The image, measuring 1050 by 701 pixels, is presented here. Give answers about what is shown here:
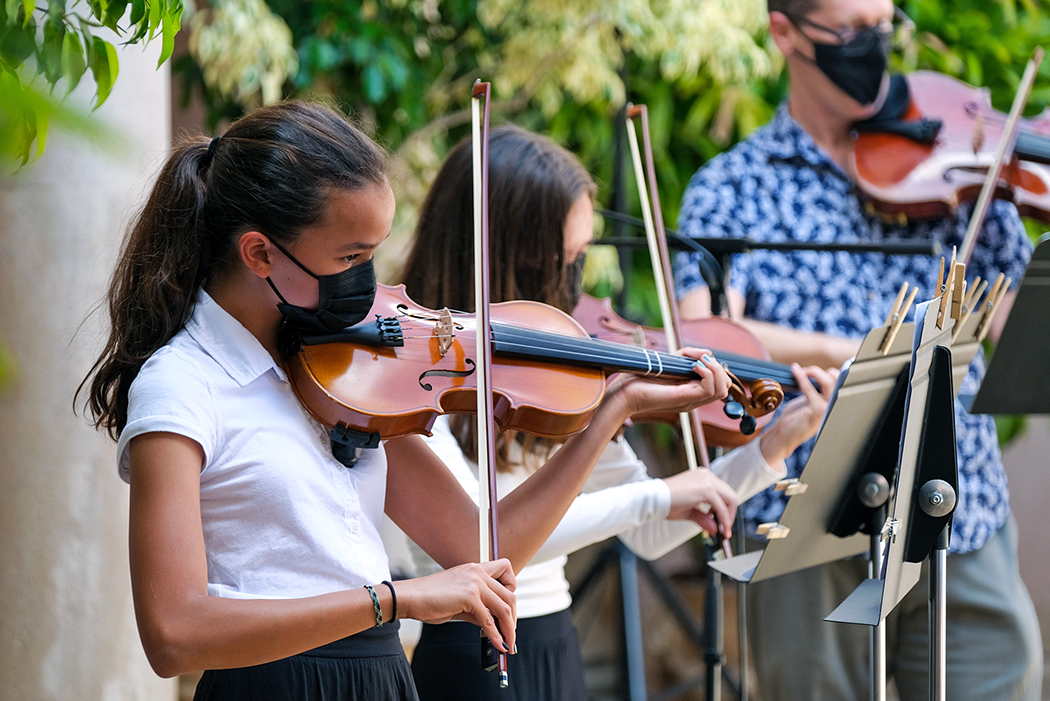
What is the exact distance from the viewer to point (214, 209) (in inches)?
49.9

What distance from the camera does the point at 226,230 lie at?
126 centimetres

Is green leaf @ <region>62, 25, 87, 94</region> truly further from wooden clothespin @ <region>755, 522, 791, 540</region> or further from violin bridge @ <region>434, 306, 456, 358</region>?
wooden clothespin @ <region>755, 522, 791, 540</region>

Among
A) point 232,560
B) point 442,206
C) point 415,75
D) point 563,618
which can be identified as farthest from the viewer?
point 415,75

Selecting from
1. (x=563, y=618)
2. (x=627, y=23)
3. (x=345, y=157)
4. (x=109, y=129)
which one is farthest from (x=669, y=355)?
(x=627, y=23)

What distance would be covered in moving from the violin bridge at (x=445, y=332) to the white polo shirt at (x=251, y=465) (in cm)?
21

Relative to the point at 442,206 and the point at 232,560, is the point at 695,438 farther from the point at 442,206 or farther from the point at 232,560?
the point at 232,560

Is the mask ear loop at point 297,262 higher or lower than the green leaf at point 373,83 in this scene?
lower

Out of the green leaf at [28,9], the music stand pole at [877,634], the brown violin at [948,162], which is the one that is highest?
the green leaf at [28,9]

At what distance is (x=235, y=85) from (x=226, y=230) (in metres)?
2.12

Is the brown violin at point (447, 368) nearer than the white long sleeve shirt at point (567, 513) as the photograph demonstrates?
Yes

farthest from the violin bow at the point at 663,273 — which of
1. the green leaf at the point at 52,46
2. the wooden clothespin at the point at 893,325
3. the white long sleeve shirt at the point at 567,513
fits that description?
the green leaf at the point at 52,46

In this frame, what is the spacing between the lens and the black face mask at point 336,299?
123 centimetres

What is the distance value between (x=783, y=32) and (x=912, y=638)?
1.28 m

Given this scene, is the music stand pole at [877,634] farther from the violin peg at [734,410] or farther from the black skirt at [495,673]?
the black skirt at [495,673]
